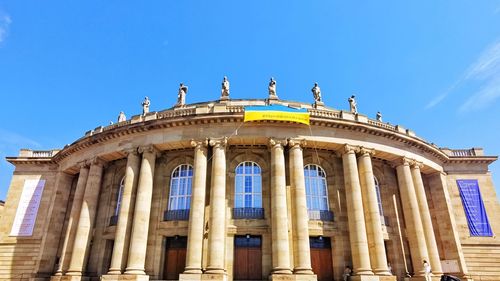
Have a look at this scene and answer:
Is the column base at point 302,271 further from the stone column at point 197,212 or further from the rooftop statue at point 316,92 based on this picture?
the rooftop statue at point 316,92

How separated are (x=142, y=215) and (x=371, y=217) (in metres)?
16.0

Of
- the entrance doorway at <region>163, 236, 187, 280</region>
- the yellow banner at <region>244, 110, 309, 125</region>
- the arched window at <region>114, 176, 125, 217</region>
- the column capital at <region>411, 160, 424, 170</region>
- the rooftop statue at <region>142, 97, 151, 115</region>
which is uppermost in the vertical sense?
the rooftop statue at <region>142, 97, 151, 115</region>

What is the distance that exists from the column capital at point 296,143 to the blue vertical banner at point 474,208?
697 inches

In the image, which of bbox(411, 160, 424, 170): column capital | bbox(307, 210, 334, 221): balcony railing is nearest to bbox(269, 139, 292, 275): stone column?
bbox(307, 210, 334, 221): balcony railing

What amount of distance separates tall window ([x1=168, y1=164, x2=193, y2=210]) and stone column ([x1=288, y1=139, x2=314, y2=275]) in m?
7.92

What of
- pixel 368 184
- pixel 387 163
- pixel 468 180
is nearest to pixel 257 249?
pixel 368 184

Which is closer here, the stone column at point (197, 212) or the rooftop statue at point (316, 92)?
the stone column at point (197, 212)

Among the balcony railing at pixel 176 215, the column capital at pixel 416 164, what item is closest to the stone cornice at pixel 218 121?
the column capital at pixel 416 164

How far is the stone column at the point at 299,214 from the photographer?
64.8 feet

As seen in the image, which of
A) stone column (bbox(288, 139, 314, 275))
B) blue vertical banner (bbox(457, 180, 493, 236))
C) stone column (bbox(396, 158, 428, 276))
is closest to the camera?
stone column (bbox(288, 139, 314, 275))

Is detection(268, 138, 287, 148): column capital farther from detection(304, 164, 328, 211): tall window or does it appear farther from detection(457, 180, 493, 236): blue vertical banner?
detection(457, 180, 493, 236): blue vertical banner

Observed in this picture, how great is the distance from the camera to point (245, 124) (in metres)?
23.2

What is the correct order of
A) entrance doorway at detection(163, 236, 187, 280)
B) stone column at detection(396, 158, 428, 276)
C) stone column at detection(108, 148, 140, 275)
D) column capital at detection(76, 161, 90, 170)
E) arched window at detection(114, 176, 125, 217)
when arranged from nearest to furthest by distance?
stone column at detection(108, 148, 140, 275), entrance doorway at detection(163, 236, 187, 280), stone column at detection(396, 158, 428, 276), arched window at detection(114, 176, 125, 217), column capital at detection(76, 161, 90, 170)

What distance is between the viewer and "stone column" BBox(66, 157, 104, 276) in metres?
22.8
